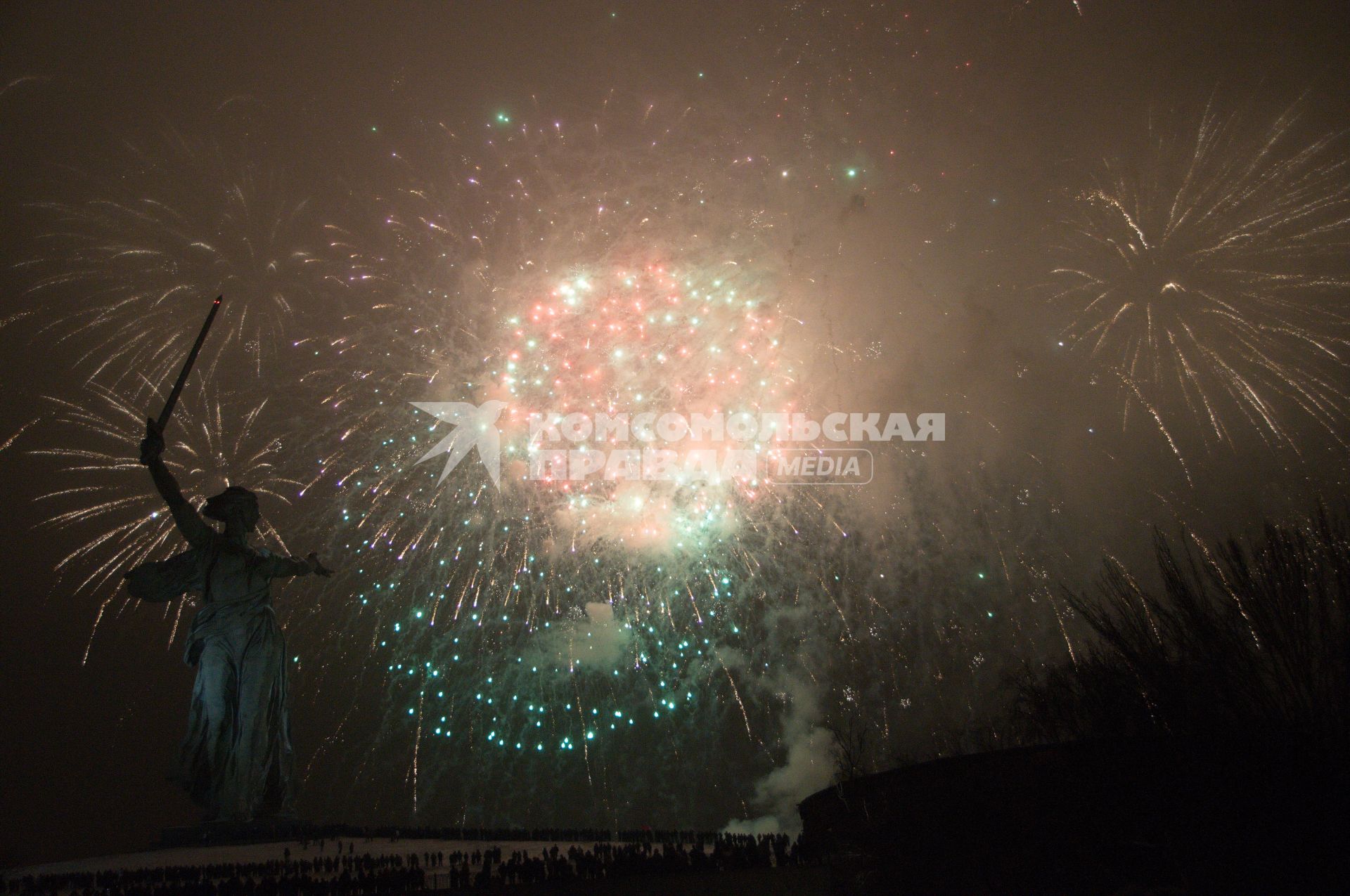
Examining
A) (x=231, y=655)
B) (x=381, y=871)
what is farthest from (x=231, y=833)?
(x=381, y=871)

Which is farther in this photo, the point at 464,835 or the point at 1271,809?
the point at 464,835

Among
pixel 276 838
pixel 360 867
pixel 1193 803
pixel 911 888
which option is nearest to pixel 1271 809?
pixel 1193 803

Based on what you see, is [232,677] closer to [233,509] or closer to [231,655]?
[231,655]

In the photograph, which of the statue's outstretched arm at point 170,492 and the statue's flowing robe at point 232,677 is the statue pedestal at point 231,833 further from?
the statue's outstretched arm at point 170,492

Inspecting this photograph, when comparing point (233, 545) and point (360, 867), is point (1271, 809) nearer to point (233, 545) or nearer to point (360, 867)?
point (360, 867)

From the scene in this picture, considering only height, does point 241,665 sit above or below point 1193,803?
above

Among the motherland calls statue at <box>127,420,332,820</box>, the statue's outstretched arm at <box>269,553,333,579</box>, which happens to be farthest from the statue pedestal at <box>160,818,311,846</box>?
the statue's outstretched arm at <box>269,553,333,579</box>
